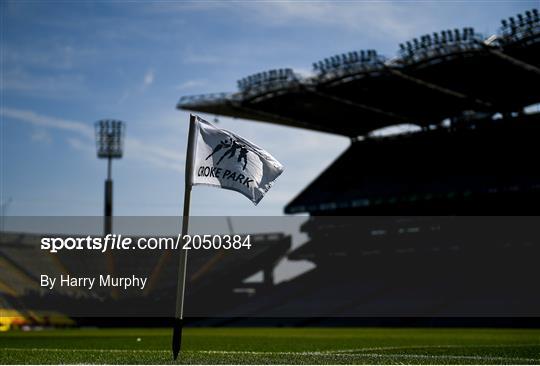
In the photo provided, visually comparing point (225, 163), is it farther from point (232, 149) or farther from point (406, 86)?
point (406, 86)

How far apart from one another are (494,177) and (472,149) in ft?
17.0

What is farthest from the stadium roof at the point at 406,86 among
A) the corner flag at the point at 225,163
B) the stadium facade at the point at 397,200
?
the corner flag at the point at 225,163

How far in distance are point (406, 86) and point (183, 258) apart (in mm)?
44601

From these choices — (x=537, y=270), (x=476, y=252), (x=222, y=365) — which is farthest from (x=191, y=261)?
(x=222, y=365)

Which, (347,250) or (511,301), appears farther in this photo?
(347,250)

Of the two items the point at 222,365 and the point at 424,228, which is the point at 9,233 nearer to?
the point at 424,228

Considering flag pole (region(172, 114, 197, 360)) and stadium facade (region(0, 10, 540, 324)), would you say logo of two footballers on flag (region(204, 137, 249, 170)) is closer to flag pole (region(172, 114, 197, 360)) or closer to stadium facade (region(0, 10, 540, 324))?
flag pole (region(172, 114, 197, 360))

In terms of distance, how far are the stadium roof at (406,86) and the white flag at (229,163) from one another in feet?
118

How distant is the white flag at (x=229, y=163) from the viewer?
11.6 meters

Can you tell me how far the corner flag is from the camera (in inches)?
454

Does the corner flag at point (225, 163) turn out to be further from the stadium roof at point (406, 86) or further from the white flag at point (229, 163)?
the stadium roof at point (406, 86)

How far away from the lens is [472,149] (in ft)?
196

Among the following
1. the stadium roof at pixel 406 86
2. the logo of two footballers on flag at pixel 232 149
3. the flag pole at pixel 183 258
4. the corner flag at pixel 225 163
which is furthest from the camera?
the stadium roof at pixel 406 86

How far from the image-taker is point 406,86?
53.8 meters
